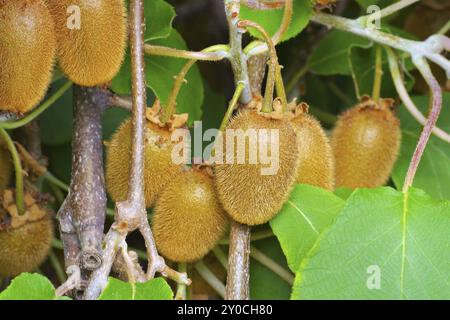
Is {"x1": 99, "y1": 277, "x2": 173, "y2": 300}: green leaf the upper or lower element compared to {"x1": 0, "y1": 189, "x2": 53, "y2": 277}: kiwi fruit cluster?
lower

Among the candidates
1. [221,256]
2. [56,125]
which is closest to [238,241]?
[221,256]

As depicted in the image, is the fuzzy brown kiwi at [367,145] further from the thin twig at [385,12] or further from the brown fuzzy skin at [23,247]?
the brown fuzzy skin at [23,247]

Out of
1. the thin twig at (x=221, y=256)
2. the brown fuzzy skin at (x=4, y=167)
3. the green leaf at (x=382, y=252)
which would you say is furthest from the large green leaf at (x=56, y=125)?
the green leaf at (x=382, y=252)

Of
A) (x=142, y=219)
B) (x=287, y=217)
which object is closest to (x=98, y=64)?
(x=142, y=219)

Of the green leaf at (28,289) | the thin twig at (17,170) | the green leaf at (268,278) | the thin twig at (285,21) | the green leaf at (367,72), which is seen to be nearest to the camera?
the green leaf at (28,289)

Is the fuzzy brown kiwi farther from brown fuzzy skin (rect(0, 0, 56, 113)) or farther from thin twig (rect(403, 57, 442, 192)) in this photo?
brown fuzzy skin (rect(0, 0, 56, 113))

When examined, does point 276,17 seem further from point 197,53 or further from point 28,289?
→ point 28,289

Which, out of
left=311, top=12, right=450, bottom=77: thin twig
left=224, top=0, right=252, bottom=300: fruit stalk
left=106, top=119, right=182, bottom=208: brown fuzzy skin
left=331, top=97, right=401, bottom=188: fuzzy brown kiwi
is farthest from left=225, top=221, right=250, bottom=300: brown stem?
left=311, top=12, right=450, bottom=77: thin twig
